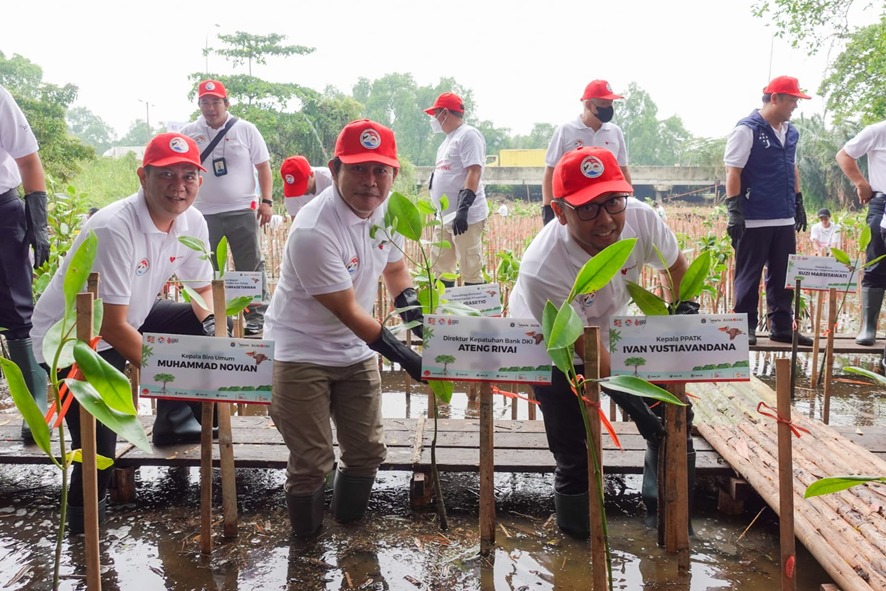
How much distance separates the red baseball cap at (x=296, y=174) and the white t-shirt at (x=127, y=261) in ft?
6.67

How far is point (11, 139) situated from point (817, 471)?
383 cm

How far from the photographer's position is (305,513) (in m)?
2.74

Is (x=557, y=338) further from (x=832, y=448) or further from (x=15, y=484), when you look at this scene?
(x=15, y=484)

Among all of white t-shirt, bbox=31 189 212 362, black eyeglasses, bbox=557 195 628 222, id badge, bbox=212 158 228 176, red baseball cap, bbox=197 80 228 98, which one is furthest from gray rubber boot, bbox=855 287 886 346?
red baseball cap, bbox=197 80 228 98

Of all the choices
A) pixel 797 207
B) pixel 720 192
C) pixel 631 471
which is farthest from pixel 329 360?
pixel 720 192

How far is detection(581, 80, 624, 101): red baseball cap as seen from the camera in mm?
5281

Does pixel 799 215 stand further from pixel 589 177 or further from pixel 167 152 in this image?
pixel 167 152

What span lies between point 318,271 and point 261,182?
11.4ft

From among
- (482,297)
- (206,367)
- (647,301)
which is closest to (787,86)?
(482,297)

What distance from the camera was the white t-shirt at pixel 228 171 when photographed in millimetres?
5336

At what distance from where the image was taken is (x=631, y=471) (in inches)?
120

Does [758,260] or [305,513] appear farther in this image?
[758,260]

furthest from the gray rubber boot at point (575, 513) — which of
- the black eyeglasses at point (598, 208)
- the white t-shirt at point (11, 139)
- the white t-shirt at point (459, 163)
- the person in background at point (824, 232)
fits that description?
the person in background at point (824, 232)

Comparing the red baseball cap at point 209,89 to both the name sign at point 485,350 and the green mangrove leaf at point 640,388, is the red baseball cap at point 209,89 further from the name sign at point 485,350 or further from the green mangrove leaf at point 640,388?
the green mangrove leaf at point 640,388
